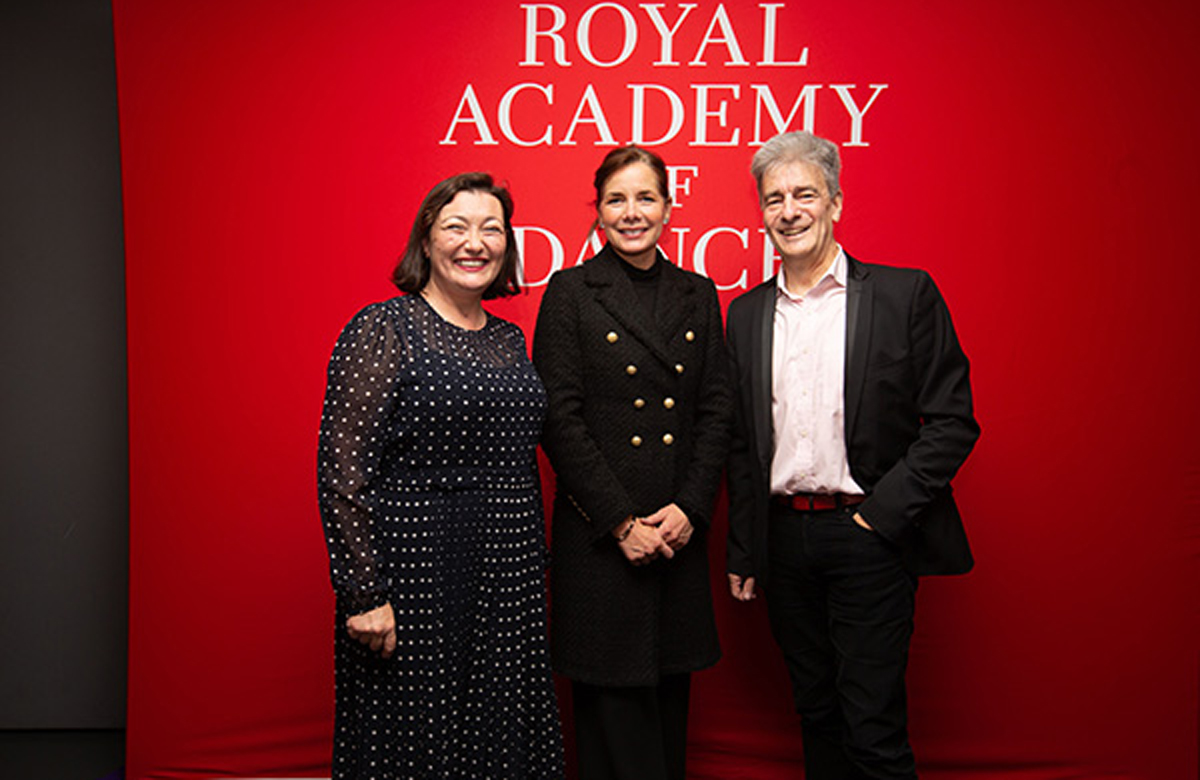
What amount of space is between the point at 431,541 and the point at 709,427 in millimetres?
755

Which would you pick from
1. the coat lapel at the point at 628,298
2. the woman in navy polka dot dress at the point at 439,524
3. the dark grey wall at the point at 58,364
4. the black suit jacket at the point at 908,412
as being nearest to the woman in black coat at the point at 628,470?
the coat lapel at the point at 628,298

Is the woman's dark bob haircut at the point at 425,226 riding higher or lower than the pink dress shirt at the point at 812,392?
higher

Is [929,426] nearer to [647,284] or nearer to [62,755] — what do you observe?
[647,284]

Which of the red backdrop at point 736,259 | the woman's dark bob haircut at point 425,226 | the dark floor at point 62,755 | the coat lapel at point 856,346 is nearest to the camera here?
the woman's dark bob haircut at point 425,226

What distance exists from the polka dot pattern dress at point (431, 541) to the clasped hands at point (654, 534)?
0.23 meters

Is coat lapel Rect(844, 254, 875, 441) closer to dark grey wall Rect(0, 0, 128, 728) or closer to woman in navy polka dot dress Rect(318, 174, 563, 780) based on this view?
woman in navy polka dot dress Rect(318, 174, 563, 780)

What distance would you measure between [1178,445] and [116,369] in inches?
145

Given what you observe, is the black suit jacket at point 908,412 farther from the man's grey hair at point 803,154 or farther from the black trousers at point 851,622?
the man's grey hair at point 803,154

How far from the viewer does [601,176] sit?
1.94 meters

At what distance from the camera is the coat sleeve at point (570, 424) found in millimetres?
1798

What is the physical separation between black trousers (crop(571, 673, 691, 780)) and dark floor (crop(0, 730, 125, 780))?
1.71m

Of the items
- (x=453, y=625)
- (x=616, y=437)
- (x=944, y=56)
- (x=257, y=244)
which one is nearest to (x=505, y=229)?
(x=616, y=437)

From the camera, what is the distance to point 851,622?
1851 mm

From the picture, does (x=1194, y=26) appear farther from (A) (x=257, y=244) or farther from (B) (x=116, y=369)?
(B) (x=116, y=369)
